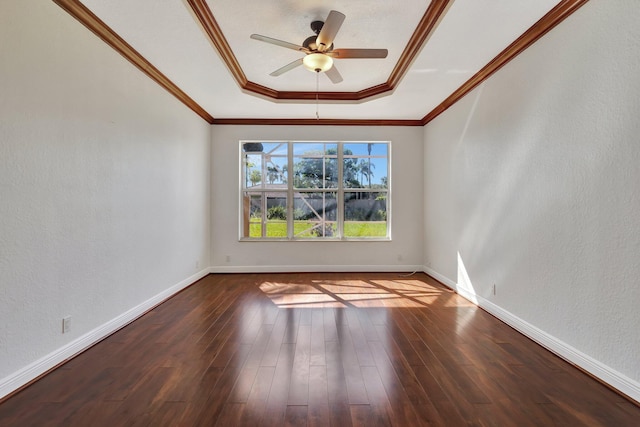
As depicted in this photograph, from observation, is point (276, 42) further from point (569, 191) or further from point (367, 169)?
point (367, 169)

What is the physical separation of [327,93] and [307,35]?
1378 mm

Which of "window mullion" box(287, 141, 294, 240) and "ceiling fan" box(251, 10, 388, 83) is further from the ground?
"ceiling fan" box(251, 10, 388, 83)

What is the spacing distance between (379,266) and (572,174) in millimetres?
3328

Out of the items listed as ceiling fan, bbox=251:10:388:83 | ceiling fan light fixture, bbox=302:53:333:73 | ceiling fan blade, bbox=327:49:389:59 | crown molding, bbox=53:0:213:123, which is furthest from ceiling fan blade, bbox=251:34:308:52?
crown molding, bbox=53:0:213:123

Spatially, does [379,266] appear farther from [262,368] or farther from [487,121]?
[262,368]

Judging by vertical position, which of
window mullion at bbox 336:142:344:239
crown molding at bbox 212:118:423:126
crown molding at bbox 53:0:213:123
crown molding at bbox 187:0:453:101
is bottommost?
window mullion at bbox 336:142:344:239

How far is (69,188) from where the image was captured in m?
2.21

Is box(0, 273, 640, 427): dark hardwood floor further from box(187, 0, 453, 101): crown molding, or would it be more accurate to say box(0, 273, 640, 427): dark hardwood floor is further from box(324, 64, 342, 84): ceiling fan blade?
box(187, 0, 453, 101): crown molding

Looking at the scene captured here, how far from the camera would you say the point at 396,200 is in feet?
17.1

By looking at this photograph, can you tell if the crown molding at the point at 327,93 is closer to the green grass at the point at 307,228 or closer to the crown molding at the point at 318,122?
the crown molding at the point at 318,122

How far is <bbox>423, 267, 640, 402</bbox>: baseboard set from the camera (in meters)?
1.77

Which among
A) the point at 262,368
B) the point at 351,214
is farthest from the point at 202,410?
the point at 351,214

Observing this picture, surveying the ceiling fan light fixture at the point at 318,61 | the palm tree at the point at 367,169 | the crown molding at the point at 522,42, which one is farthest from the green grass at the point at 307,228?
the ceiling fan light fixture at the point at 318,61

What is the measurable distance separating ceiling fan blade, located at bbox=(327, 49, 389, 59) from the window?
2.56 meters
